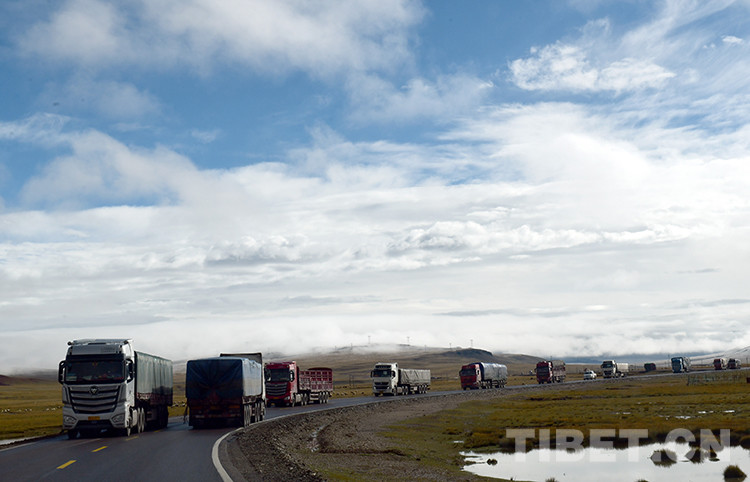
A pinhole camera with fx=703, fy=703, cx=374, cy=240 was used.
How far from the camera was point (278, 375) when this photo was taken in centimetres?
6506

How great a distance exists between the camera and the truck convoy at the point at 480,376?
10830cm

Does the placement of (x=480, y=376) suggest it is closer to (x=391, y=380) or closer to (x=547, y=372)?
(x=391, y=380)

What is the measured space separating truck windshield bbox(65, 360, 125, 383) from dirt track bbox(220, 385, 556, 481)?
6351mm

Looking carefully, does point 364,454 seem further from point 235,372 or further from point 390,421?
point 390,421

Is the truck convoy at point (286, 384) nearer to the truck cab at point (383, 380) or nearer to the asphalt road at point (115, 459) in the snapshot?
the truck cab at point (383, 380)

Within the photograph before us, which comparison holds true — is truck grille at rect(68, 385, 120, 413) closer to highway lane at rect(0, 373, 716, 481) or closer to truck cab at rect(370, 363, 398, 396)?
highway lane at rect(0, 373, 716, 481)

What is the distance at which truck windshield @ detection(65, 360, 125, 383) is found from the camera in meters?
33.0

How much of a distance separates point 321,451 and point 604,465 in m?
11.8

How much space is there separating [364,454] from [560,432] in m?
13.3

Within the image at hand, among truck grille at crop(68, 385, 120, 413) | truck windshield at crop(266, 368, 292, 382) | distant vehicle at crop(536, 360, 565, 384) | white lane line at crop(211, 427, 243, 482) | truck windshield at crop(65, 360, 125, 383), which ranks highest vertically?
truck windshield at crop(65, 360, 125, 383)

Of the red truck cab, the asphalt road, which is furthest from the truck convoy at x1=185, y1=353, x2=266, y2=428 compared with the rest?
the red truck cab

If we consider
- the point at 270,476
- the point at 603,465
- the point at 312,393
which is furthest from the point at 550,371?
the point at 270,476

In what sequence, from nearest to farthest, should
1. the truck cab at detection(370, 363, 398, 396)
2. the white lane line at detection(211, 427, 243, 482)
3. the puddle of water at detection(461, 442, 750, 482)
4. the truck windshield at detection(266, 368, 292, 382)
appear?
the white lane line at detection(211, 427, 243, 482) → the puddle of water at detection(461, 442, 750, 482) → the truck windshield at detection(266, 368, 292, 382) → the truck cab at detection(370, 363, 398, 396)

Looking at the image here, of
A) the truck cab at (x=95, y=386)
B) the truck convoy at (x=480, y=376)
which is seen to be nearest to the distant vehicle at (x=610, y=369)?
the truck convoy at (x=480, y=376)
